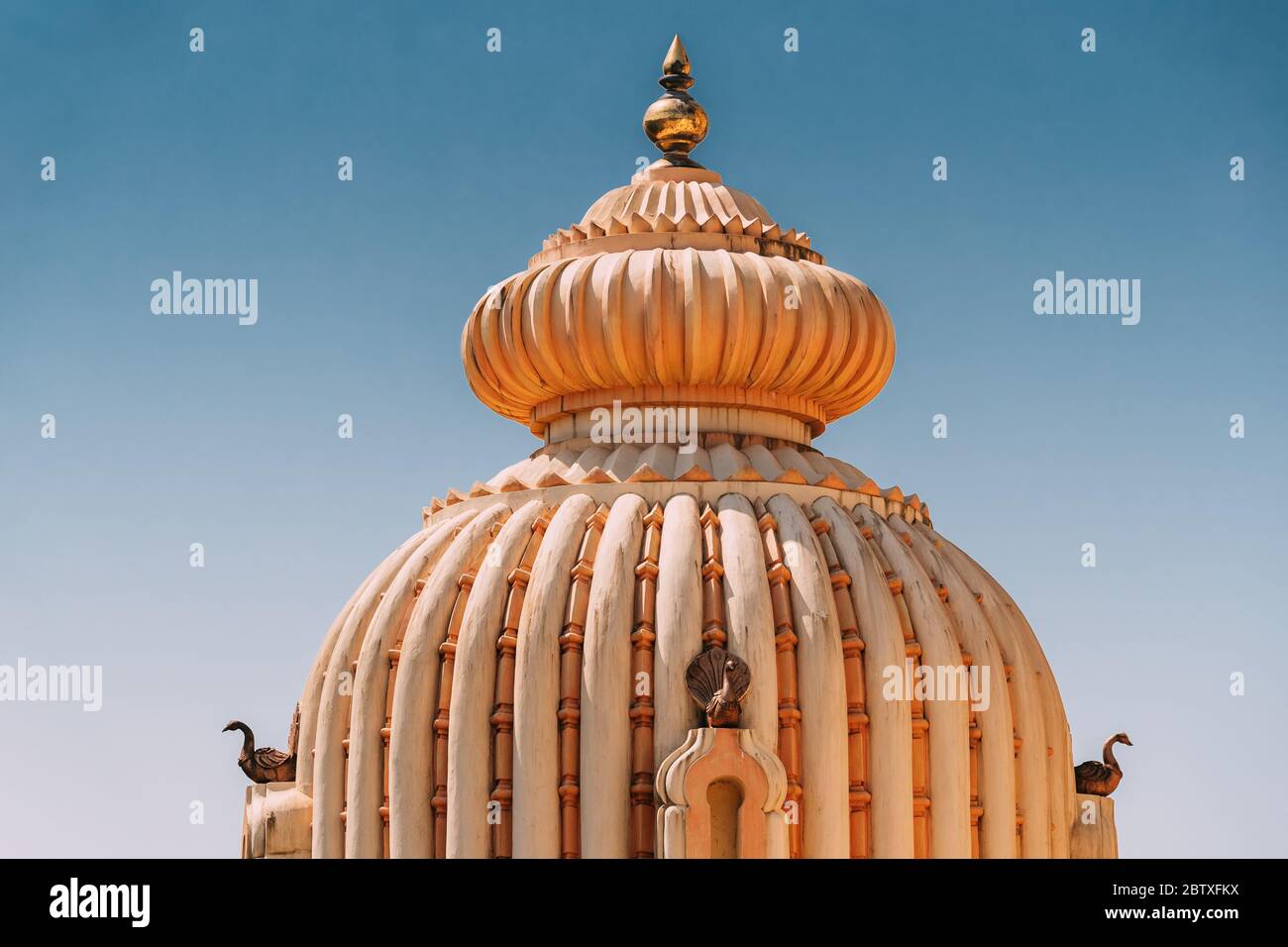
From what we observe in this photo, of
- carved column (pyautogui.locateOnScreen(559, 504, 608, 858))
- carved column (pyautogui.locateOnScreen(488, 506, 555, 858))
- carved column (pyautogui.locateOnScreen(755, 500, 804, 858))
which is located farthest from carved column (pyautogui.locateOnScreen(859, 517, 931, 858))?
carved column (pyautogui.locateOnScreen(488, 506, 555, 858))

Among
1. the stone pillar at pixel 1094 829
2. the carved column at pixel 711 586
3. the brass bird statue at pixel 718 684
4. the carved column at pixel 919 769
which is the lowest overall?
the stone pillar at pixel 1094 829

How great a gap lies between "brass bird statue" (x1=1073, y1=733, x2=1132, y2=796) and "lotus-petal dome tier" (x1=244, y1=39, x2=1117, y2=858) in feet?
0.69

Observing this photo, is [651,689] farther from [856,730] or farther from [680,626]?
[856,730]

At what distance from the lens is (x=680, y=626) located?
16828 millimetres

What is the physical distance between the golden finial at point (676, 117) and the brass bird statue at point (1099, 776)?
22.0 feet

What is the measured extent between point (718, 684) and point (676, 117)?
6.17 meters

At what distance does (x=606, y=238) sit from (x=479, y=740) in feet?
16.3

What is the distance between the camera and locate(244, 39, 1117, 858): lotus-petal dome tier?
1661 cm

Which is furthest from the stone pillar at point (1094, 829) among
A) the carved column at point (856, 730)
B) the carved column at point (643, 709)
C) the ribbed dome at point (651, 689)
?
the carved column at point (643, 709)

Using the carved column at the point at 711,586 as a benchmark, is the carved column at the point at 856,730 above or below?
below

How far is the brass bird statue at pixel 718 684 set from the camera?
16234 mm

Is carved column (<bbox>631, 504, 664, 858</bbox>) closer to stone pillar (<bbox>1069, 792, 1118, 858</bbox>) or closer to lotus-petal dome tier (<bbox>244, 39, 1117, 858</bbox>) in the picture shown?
lotus-petal dome tier (<bbox>244, 39, 1117, 858</bbox>)

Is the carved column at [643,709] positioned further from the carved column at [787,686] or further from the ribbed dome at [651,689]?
the carved column at [787,686]

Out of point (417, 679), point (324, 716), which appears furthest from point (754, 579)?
point (324, 716)
